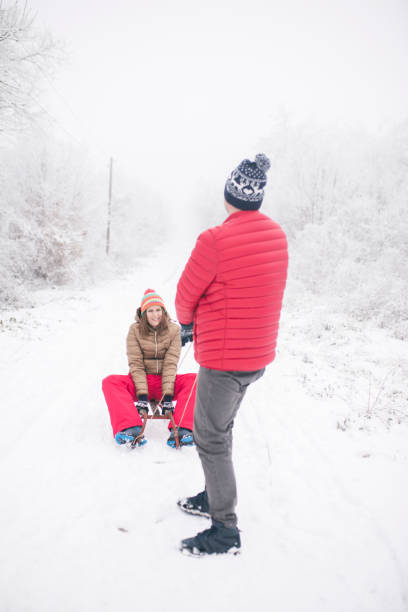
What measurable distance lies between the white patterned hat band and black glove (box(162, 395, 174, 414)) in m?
2.28

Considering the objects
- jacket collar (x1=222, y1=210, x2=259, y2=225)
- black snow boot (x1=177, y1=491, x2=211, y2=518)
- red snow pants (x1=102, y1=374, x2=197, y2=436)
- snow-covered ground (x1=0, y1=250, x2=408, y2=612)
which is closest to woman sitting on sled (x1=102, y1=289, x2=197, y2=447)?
red snow pants (x1=102, y1=374, x2=197, y2=436)

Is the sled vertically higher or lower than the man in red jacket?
lower

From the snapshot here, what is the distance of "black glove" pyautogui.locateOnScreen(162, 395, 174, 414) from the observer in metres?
3.25

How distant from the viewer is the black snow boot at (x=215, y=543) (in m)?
2.04

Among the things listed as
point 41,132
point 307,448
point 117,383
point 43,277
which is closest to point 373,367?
point 307,448

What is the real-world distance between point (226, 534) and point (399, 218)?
10.0 m

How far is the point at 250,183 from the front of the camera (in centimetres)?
177

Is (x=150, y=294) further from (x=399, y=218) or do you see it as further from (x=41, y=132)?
(x=399, y=218)

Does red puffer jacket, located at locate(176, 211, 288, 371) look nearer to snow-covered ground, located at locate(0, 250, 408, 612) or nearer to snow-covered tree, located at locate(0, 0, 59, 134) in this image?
snow-covered ground, located at locate(0, 250, 408, 612)

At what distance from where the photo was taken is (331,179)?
43.5ft

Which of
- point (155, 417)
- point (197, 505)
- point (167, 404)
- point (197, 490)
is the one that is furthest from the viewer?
point (167, 404)

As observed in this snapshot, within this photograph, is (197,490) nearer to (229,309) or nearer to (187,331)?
(187,331)

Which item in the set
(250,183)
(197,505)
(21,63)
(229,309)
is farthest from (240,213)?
(21,63)

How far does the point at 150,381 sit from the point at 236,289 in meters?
2.21
